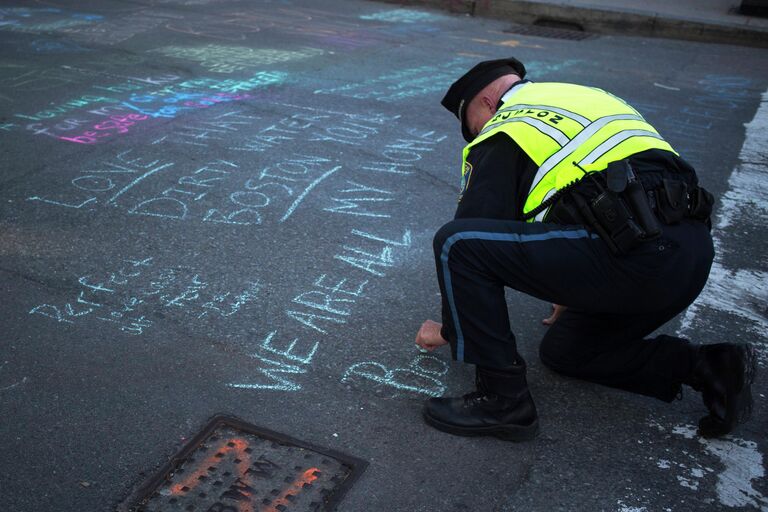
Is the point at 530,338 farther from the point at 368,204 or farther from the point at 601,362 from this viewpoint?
the point at 368,204

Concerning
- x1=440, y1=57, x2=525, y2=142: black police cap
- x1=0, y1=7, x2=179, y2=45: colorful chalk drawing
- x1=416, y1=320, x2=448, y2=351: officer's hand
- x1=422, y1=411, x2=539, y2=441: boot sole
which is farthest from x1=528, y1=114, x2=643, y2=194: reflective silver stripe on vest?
x1=0, y1=7, x2=179, y2=45: colorful chalk drawing

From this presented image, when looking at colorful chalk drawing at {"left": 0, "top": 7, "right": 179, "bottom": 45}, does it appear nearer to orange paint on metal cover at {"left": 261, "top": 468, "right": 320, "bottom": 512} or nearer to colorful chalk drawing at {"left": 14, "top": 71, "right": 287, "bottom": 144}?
colorful chalk drawing at {"left": 14, "top": 71, "right": 287, "bottom": 144}

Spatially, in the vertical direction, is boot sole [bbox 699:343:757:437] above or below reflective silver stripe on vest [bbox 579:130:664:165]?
below

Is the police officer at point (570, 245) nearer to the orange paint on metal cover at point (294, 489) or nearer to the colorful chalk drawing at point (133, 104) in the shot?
the orange paint on metal cover at point (294, 489)

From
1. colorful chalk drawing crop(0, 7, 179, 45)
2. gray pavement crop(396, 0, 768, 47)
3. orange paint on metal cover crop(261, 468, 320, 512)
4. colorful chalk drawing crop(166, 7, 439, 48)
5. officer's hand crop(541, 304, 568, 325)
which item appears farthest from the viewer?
gray pavement crop(396, 0, 768, 47)

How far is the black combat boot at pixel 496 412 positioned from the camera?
106 inches

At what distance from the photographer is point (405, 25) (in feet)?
36.3

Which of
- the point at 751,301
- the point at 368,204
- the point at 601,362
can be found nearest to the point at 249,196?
the point at 368,204

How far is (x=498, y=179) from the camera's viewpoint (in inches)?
106

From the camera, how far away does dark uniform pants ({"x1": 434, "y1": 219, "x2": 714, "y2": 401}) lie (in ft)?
8.38

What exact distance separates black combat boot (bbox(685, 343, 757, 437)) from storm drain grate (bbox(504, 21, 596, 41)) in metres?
8.94

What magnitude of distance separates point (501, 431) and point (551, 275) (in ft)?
1.87

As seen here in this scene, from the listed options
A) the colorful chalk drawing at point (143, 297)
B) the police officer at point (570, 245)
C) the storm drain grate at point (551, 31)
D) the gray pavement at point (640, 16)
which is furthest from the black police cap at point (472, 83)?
the gray pavement at point (640, 16)

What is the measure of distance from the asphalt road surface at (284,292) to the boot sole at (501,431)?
42 millimetres
